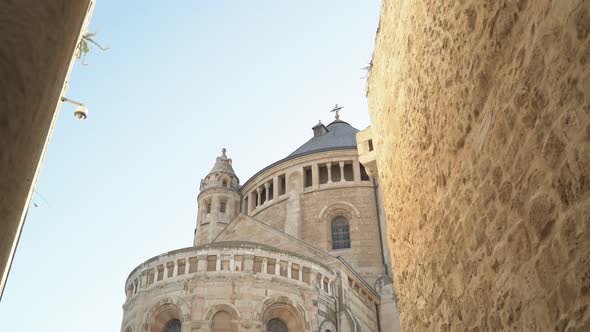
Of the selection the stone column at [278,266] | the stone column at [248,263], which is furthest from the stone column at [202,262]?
the stone column at [278,266]

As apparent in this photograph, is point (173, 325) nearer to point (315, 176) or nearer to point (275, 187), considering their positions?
point (275, 187)

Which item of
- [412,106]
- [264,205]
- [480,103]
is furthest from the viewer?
[264,205]

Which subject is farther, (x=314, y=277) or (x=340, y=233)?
(x=340, y=233)

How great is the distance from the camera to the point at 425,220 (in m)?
5.62

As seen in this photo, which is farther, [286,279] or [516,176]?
[286,279]

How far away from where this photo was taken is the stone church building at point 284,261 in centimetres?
1853

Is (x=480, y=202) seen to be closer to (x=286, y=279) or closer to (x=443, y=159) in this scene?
(x=443, y=159)

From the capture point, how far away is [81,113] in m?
8.18

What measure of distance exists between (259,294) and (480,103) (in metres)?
15.7

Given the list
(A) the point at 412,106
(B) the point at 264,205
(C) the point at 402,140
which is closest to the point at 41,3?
(A) the point at 412,106

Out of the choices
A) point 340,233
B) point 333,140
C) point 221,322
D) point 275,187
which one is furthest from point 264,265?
point 333,140

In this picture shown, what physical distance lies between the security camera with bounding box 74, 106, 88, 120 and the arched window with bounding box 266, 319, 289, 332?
12568mm

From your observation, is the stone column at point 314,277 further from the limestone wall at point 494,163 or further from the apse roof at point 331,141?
the limestone wall at point 494,163

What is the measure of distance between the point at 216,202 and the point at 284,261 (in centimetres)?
1497
